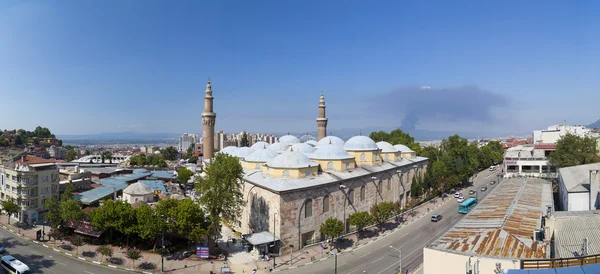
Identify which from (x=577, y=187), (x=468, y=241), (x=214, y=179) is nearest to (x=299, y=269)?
(x=214, y=179)

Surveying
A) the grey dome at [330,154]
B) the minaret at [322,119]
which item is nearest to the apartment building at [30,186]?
the grey dome at [330,154]

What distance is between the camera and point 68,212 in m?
30.5

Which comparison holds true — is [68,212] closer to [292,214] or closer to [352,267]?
[292,214]

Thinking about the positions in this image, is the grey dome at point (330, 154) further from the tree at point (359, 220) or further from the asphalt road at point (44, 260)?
the asphalt road at point (44, 260)

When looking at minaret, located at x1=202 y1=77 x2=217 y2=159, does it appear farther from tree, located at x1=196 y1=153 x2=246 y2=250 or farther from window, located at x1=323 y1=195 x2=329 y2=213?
window, located at x1=323 y1=195 x2=329 y2=213

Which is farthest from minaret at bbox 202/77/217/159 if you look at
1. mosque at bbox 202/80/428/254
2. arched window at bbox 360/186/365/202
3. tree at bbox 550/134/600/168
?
tree at bbox 550/134/600/168

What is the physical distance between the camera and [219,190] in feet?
90.1

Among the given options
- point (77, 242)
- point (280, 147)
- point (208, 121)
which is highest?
point (208, 121)

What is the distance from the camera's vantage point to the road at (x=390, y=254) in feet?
82.8

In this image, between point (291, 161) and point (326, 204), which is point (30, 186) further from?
point (326, 204)

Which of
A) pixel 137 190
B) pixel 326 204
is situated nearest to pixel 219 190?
pixel 326 204

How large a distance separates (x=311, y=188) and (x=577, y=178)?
1120 inches

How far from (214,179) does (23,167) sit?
2569 centimetres

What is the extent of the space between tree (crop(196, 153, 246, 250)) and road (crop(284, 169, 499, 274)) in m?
7.33
